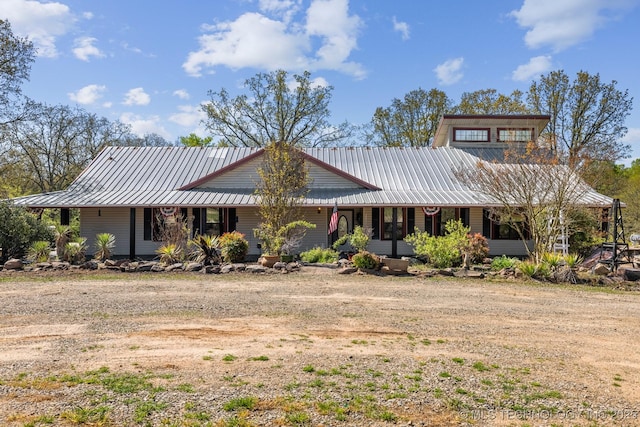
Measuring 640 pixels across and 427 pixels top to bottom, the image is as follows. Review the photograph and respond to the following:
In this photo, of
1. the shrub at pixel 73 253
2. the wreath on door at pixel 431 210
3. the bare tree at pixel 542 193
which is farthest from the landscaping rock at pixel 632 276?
the shrub at pixel 73 253

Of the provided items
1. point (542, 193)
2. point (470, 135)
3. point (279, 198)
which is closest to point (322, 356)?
point (279, 198)

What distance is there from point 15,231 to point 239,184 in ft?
28.4

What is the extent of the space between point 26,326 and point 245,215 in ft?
43.4

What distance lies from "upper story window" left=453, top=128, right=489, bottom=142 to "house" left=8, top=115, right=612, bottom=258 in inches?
69.3

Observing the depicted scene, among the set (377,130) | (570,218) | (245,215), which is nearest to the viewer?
(570,218)

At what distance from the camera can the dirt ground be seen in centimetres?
427

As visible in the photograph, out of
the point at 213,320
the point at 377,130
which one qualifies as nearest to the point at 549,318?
the point at 213,320

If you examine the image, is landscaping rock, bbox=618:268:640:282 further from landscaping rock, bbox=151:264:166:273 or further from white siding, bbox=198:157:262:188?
white siding, bbox=198:157:262:188

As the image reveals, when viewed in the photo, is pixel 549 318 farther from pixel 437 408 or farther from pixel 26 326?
pixel 26 326

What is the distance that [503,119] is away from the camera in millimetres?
24406

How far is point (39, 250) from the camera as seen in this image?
15.6 metres

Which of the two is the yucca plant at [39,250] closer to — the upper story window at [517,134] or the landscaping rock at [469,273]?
the landscaping rock at [469,273]

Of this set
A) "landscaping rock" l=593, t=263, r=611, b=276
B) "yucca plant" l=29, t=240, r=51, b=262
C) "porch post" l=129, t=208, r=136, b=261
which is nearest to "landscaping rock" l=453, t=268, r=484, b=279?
"landscaping rock" l=593, t=263, r=611, b=276

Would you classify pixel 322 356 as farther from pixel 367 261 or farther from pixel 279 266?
pixel 279 266
